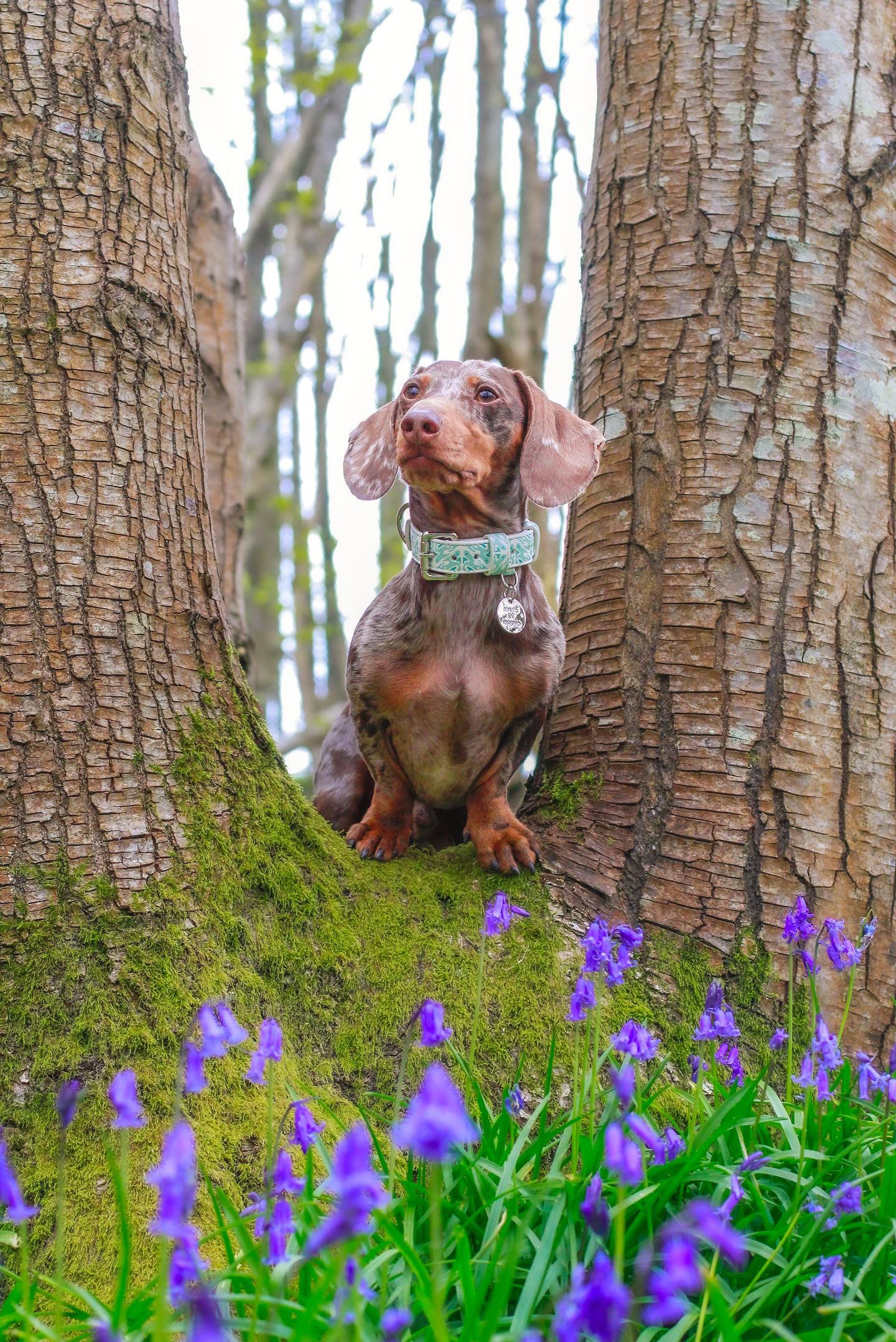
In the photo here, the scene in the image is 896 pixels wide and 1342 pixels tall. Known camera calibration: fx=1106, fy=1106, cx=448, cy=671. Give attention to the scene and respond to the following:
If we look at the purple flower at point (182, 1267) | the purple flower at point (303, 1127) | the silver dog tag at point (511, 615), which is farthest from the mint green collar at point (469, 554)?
the purple flower at point (182, 1267)

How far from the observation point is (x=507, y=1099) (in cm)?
199

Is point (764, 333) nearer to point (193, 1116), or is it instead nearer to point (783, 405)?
point (783, 405)

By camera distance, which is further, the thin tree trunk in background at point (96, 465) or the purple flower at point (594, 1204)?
the thin tree trunk in background at point (96, 465)

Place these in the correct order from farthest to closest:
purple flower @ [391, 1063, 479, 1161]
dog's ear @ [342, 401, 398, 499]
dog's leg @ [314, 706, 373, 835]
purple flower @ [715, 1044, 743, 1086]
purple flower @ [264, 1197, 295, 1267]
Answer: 1. dog's leg @ [314, 706, 373, 835]
2. dog's ear @ [342, 401, 398, 499]
3. purple flower @ [715, 1044, 743, 1086]
4. purple flower @ [264, 1197, 295, 1267]
5. purple flower @ [391, 1063, 479, 1161]

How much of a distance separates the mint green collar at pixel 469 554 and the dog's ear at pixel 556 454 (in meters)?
0.15

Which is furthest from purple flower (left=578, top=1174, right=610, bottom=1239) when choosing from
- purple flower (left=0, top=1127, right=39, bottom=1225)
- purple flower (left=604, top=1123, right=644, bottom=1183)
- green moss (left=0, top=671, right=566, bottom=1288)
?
green moss (left=0, top=671, right=566, bottom=1288)

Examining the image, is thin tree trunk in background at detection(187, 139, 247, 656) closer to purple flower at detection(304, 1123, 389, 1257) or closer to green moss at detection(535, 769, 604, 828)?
green moss at detection(535, 769, 604, 828)

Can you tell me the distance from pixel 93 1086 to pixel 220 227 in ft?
15.3

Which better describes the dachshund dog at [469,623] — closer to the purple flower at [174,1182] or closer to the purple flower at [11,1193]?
the purple flower at [11,1193]

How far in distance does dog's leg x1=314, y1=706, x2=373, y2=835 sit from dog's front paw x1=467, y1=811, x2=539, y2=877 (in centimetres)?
79

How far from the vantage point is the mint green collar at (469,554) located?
3232mm

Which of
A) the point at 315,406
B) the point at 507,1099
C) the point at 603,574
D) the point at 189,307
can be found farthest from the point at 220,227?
the point at 315,406

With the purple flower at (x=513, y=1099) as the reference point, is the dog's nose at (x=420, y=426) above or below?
above

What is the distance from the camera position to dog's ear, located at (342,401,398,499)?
3.51 meters
